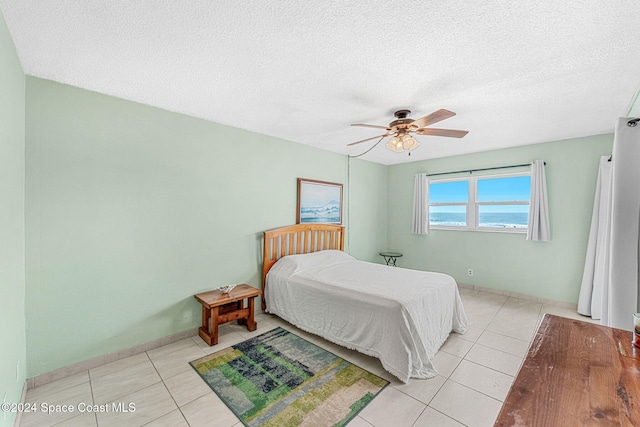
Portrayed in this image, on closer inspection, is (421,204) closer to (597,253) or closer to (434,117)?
(597,253)

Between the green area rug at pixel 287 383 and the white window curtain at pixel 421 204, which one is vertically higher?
the white window curtain at pixel 421 204

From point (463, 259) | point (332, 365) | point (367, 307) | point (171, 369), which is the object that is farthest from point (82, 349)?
point (463, 259)

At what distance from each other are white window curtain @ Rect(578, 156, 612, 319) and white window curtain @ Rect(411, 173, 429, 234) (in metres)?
2.17

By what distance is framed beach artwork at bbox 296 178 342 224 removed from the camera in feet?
12.9

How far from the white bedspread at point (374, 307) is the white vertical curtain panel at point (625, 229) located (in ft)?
3.96

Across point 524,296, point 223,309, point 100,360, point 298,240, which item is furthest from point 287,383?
point 524,296

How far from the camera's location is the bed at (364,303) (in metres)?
2.16

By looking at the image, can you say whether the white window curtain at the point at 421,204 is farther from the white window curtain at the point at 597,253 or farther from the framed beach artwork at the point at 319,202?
the white window curtain at the point at 597,253

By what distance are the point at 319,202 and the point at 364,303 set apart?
2122 millimetres

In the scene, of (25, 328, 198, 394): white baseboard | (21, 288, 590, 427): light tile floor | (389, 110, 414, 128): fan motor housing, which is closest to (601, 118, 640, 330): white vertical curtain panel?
(21, 288, 590, 427): light tile floor

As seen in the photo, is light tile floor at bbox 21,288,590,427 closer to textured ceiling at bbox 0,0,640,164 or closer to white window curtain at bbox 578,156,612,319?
white window curtain at bbox 578,156,612,319

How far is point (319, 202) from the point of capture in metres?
4.20

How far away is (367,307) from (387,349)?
0.37 meters

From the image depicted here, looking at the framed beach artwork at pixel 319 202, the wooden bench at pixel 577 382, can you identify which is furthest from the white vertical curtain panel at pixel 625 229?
the framed beach artwork at pixel 319 202
